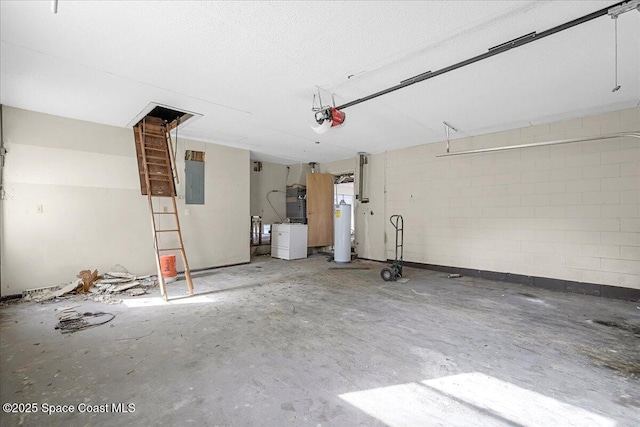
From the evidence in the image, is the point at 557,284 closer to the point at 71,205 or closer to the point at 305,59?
the point at 305,59

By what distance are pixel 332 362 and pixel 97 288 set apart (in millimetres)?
3943

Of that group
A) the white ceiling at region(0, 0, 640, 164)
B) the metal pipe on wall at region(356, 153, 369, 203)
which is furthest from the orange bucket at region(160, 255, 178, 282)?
the metal pipe on wall at region(356, 153, 369, 203)

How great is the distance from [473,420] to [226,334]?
2.14 meters

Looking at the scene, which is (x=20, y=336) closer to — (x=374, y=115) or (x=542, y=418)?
(x=542, y=418)

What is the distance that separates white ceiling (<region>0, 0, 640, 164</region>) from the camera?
2078mm

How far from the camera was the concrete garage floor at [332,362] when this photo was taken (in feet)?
5.43

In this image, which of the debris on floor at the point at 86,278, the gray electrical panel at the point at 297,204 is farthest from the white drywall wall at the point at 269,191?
the debris on floor at the point at 86,278

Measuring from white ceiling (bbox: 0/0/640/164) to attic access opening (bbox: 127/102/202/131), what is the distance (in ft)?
0.54

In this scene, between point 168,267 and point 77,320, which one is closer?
point 77,320

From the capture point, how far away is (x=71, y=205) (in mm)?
4258

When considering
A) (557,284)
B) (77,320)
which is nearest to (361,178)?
(557,284)

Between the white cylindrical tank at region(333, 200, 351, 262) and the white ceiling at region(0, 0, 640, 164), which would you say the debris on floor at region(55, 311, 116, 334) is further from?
the white cylindrical tank at region(333, 200, 351, 262)

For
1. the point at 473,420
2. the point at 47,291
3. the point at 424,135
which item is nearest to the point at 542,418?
the point at 473,420

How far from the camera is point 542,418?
63.2 inches
